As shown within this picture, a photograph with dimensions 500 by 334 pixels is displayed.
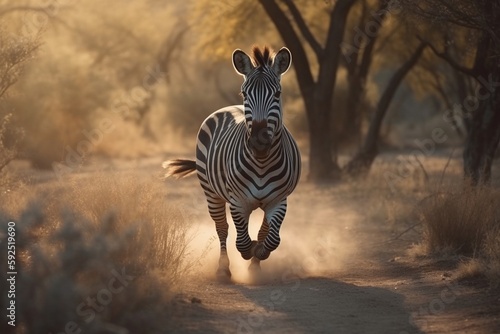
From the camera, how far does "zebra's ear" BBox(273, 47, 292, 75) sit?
341 inches

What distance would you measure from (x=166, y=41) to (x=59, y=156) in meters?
18.9

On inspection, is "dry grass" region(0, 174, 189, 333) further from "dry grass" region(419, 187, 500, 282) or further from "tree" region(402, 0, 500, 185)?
"tree" region(402, 0, 500, 185)

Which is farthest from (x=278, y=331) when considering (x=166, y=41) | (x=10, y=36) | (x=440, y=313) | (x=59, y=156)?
(x=166, y=41)

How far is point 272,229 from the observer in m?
8.55

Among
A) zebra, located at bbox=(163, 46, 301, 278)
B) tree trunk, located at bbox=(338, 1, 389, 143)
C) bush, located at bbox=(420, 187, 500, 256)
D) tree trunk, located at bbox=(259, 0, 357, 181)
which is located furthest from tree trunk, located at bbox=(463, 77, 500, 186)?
tree trunk, located at bbox=(338, 1, 389, 143)

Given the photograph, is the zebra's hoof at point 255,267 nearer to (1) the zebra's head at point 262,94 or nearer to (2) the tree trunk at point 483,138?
(1) the zebra's head at point 262,94

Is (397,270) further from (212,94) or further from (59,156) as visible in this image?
(212,94)

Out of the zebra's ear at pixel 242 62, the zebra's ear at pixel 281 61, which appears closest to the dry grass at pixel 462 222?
the zebra's ear at pixel 281 61

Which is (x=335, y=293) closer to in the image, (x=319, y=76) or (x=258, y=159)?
(x=258, y=159)

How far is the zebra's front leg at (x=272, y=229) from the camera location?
8.55 metres

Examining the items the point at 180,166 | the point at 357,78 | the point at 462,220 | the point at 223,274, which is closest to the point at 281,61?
the point at 223,274

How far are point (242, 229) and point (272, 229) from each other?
0.38 metres

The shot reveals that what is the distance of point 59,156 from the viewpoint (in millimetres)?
20875

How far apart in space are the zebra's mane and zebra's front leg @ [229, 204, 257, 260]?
1545mm
